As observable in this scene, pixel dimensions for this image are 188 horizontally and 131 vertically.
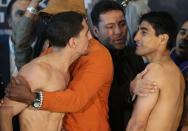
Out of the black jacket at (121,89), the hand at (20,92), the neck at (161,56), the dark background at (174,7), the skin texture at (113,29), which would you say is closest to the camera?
the hand at (20,92)

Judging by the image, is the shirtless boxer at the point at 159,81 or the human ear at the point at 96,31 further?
the human ear at the point at 96,31

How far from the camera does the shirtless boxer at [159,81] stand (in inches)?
68.9

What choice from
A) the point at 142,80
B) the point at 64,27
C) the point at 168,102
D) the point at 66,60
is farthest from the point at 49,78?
the point at 168,102

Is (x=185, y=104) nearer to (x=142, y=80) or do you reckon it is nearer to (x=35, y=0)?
(x=142, y=80)

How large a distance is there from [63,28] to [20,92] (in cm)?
34

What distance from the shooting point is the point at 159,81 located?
1745 mm

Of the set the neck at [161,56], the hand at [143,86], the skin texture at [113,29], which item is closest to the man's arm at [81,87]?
the hand at [143,86]

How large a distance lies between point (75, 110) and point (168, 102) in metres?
0.43

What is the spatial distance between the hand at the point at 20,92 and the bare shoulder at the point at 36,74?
30mm

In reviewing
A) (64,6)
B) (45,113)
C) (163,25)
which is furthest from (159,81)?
(64,6)

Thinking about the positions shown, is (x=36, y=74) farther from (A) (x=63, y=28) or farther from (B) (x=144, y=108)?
(B) (x=144, y=108)

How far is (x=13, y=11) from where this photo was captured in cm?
281

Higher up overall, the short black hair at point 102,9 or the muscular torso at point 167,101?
the short black hair at point 102,9

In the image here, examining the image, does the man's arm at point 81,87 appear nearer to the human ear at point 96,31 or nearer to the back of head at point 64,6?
the back of head at point 64,6
